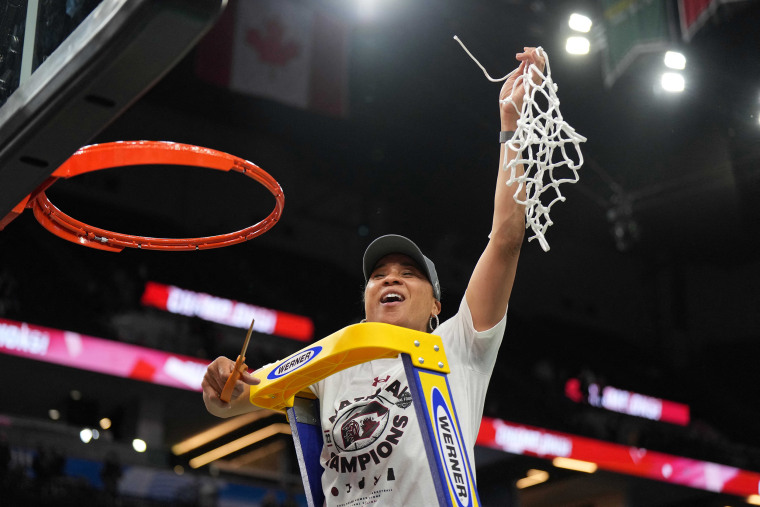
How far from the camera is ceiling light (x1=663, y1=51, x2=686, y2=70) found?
639 cm

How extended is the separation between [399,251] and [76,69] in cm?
128

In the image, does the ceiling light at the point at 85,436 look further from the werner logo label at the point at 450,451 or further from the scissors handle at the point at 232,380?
the werner logo label at the point at 450,451

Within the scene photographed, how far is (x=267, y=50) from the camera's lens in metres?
7.48

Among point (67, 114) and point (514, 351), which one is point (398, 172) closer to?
point (514, 351)

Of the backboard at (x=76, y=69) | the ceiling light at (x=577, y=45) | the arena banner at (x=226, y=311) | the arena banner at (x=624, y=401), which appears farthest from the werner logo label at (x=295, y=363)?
the arena banner at (x=624, y=401)

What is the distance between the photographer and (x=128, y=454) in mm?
8062

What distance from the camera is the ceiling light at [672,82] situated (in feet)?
21.9

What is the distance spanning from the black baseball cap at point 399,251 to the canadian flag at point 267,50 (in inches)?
195

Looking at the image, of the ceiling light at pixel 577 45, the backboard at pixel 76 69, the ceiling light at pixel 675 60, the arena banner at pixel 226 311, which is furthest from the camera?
the arena banner at pixel 226 311

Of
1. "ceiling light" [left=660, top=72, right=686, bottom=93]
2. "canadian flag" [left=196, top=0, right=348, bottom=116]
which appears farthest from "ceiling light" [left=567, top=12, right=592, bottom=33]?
"canadian flag" [left=196, top=0, right=348, bottom=116]

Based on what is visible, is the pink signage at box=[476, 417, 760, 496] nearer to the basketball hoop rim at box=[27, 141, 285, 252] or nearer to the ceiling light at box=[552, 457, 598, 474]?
the ceiling light at box=[552, 457, 598, 474]

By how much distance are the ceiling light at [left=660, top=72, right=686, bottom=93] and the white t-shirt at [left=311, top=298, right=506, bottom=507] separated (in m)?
4.93

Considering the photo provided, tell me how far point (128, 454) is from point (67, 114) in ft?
22.8

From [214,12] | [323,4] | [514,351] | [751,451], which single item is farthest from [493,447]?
[214,12]
